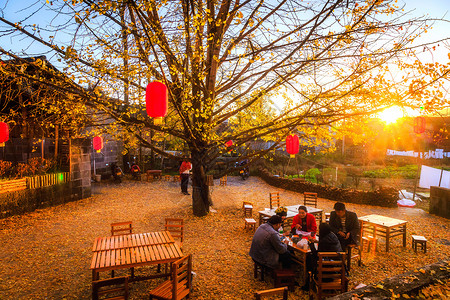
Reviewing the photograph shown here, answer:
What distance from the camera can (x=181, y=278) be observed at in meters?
4.07

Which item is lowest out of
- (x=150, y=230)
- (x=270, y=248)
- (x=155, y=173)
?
(x=150, y=230)

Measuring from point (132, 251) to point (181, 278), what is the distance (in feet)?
3.62

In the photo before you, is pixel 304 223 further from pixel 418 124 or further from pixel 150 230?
pixel 150 230

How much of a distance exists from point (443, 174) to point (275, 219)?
13551 mm

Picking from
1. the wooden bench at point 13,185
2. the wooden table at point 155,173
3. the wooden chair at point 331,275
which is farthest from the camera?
the wooden table at point 155,173

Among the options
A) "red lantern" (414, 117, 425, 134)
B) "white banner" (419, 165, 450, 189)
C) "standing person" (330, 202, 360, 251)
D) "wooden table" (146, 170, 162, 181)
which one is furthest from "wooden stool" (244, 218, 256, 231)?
"white banner" (419, 165, 450, 189)

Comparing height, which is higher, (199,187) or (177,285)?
(199,187)

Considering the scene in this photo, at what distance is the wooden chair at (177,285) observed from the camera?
3826 millimetres

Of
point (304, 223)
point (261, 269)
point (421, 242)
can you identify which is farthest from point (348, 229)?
point (421, 242)

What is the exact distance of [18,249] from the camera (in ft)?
22.3

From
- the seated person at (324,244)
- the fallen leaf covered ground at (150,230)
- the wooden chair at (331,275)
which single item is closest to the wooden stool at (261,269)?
the fallen leaf covered ground at (150,230)

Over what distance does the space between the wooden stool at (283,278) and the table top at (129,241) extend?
6.75 ft

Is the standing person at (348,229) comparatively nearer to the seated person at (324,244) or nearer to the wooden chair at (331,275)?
the seated person at (324,244)

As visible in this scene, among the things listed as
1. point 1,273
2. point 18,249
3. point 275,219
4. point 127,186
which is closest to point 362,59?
point 275,219
